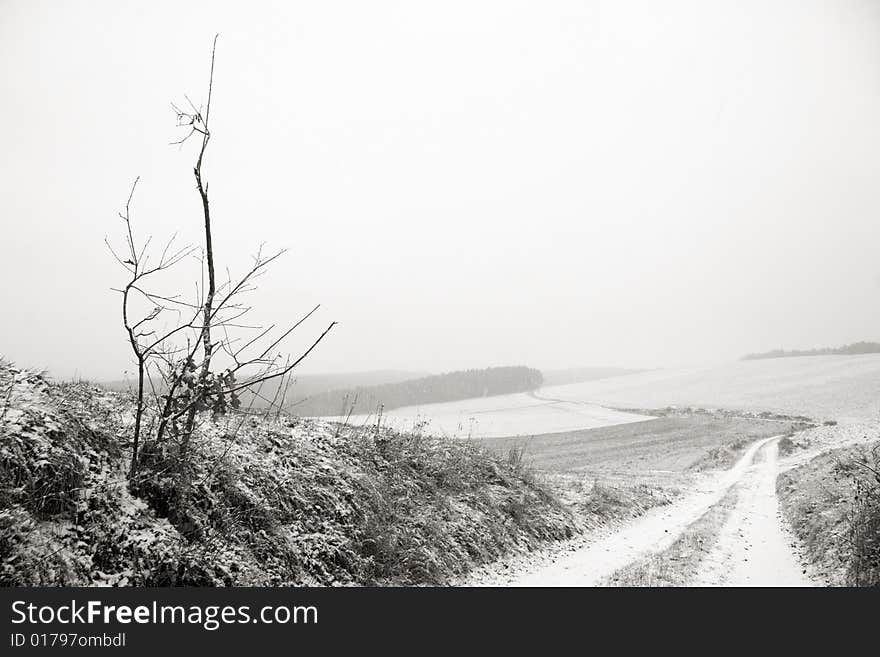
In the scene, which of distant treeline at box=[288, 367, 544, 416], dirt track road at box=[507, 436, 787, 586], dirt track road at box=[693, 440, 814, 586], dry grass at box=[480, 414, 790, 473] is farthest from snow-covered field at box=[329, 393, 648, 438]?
dirt track road at box=[693, 440, 814, 586]

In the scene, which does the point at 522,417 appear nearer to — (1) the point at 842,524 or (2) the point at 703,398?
(2) the point at 703,398

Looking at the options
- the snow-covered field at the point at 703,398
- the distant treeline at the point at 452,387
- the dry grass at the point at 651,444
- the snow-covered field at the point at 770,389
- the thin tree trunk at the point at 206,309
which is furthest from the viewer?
the distant treeline at the point at 452,387

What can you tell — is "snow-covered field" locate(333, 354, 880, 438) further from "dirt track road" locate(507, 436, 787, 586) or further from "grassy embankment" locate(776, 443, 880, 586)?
"grassy embankment" locate(776, 443, 880, 586)

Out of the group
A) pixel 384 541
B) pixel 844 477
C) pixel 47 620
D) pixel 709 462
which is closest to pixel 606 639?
pixel 384 541

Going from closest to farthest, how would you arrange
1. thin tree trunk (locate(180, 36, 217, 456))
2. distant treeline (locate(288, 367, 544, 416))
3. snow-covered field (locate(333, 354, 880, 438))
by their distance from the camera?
1. thin tree trunk (locate(180, 36, 217, 456))
2. snow-covered field (locate(333, 354, 880, 438))
3. distant treeline (locate(288, 367, 544, 416))

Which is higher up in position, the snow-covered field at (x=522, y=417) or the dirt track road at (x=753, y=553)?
the dirt track road at (x=753, y=553)

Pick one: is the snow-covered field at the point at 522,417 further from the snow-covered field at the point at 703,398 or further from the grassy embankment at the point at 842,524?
the grassy embankment at the point at 842,524

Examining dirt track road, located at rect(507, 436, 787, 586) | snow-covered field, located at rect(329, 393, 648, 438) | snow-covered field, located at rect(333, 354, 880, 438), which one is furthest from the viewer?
snow-covered field, located at rect(333, 354, 880, 438)

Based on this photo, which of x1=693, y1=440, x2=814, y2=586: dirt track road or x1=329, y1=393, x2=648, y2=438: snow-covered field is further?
x1=329, y1=393, x2=648, y2=438: snow-covered field

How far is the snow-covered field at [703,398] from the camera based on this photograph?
56156 mm

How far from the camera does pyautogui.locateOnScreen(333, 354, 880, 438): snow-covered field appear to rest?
56.2 meters

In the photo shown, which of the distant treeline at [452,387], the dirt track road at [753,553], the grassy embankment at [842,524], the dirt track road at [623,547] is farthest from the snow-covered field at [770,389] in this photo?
the dirt track road at [623,547]

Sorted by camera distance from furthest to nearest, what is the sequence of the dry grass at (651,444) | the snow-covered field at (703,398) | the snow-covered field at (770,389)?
the snow-covered field at (770,389)
the snow-covered field at (703,398)
the dry grass at (651,444)

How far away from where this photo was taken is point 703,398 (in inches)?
2968
